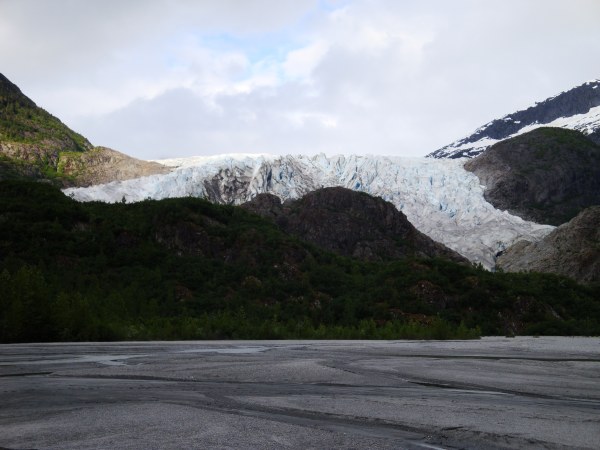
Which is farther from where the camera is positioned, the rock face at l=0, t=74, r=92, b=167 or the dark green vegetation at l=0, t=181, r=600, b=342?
the rock face at l=0, t=74, r=92, b=167

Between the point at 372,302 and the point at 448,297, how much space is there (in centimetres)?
681

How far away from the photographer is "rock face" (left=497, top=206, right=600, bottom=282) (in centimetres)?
7106

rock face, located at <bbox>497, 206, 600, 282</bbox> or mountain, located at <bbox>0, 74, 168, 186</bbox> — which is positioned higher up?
mountain, located at <bbox>0, 74, 168, 186</bbox>

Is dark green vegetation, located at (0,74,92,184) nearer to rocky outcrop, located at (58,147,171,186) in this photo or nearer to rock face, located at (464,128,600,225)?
rocky outcrop, located at (58,147,171,186)

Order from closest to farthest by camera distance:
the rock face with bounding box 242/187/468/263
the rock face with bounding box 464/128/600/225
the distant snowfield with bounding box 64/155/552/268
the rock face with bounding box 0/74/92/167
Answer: the rock face with bounding box 242/187/468/263
the distant snowfield with bounding box 64/155/552/268
the rock face with bounding box 0/74/92/167
the rock face with bounding box 464/128/600/225

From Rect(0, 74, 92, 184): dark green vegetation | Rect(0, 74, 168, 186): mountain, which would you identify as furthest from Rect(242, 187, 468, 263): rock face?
Rect(0, 74, 92, 184): dark green vegetation

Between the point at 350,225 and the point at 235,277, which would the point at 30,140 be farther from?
the point at 235,277

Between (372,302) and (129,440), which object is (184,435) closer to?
(129,440)

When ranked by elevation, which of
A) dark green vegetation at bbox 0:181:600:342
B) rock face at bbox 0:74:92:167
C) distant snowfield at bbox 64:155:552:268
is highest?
rock face at bbox 0:74:92:167

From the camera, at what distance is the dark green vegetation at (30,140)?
100438 mm

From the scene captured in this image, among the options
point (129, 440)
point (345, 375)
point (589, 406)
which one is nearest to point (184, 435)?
point (129, 440)

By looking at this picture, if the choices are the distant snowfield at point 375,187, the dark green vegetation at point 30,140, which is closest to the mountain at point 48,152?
the dark green vegetation at point 30,140

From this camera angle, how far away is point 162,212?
6725 centimetres

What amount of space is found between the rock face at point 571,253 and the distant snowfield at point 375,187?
1696 cm
